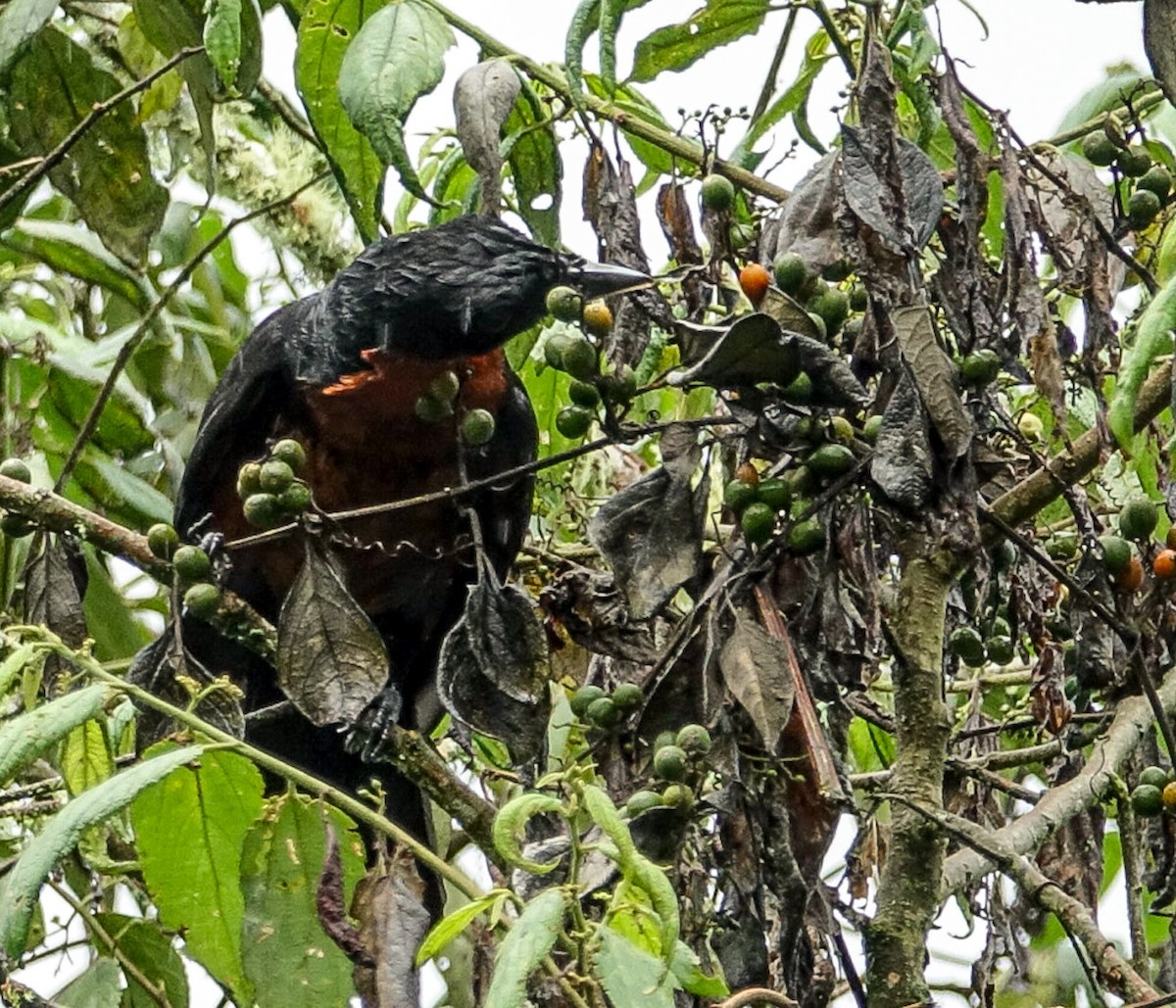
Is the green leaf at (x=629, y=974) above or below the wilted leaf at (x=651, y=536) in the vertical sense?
below

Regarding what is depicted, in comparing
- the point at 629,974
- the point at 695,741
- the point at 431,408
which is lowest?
the point at 629,974

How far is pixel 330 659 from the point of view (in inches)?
73.6

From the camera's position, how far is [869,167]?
1.69 m

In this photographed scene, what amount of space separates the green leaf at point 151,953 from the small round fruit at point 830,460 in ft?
3.93

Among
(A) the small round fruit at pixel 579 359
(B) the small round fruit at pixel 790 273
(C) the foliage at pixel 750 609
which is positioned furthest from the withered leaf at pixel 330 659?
(B) the small round fruit at pixel 790 273

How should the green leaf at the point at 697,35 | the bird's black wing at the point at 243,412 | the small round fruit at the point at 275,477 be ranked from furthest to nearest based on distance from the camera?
the bird's black wing at the point at 243,412, the green leaf at the point at 697,35, the small round fruit at the point at 275,477

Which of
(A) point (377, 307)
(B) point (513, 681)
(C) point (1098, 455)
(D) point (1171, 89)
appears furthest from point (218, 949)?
(A) point (377, 307)

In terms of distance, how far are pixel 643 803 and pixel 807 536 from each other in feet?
1.03

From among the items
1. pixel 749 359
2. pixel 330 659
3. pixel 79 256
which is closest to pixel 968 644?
pixel 749 359

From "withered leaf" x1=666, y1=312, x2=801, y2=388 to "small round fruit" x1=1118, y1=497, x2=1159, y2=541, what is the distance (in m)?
0.42

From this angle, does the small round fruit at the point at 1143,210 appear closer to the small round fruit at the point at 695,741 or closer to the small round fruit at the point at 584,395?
Answer: the small round fruit at the point at 584,395

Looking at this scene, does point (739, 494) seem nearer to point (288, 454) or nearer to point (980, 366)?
point (980, 366)

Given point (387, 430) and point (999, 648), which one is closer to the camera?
point (999, 648)

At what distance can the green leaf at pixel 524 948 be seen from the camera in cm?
125
